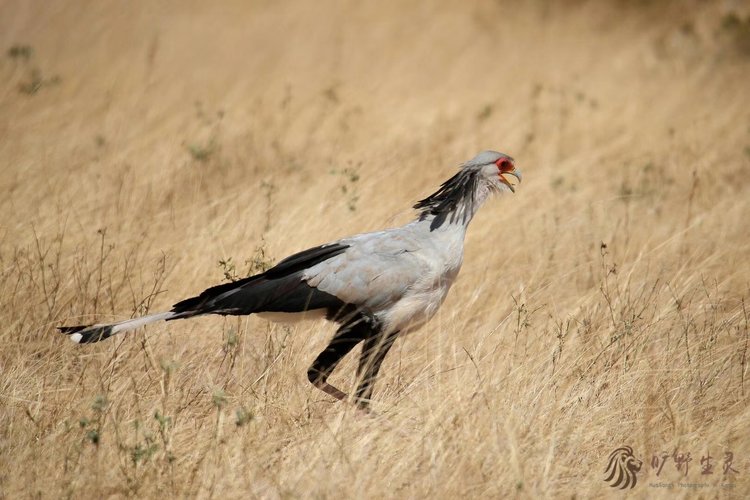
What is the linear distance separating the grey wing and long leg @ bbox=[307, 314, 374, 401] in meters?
0.10

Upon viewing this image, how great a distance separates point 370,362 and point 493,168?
4.18ft

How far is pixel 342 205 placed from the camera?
6094 mm

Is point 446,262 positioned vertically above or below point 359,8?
below

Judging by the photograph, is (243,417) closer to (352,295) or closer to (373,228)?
(352,295)

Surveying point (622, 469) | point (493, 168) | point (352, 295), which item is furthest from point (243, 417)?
point (493, 168)

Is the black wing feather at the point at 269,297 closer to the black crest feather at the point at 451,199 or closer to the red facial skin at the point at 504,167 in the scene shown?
the black crest feather at the point at 451,199

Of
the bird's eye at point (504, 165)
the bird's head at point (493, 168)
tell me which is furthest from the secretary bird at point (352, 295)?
the bird's eye at point (504, 165)

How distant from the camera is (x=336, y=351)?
4059 millimetres

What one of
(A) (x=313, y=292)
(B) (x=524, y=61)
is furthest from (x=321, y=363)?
(B) (x=524, y=61)

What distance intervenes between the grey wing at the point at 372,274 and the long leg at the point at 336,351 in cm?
10

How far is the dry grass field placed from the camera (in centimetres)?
344

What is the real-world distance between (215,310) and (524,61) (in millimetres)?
7497

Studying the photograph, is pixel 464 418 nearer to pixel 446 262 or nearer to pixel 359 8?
pixel 446 262

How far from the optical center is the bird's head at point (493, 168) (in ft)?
15.0
